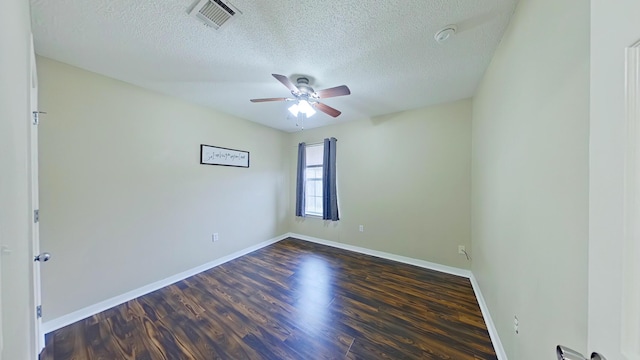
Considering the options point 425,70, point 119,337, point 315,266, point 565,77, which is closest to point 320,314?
point 315,266

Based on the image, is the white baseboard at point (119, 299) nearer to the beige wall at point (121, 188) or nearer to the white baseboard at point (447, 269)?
the beige wall at point (121, 188)

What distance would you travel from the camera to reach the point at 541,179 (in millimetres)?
1012

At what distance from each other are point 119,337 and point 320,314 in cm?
167

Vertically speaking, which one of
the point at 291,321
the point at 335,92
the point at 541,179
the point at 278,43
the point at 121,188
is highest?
the point at 278,43

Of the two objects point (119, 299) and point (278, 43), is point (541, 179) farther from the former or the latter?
point (119, 299)

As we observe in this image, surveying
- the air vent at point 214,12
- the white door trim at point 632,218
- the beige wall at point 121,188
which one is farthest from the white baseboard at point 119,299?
the white door trim at point 632,218

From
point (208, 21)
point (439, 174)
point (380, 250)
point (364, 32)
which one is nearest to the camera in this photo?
point (208, 21)

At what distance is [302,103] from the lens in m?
2.36

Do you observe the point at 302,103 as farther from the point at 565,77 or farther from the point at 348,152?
the point at 565,77

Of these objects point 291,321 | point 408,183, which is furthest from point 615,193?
point 408,183

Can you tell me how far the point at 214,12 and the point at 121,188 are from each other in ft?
6.66

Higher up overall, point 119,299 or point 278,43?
point 278,43

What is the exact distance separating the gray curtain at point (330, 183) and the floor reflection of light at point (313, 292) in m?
0.89

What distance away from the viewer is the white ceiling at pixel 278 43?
52.5 inches
